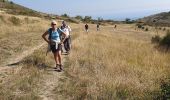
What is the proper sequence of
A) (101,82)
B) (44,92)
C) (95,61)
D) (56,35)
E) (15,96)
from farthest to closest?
(95,61) → (56,35) → (101,82) → (44,92) → (15,96)

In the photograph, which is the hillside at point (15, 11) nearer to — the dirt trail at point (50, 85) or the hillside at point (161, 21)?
the hillside at point (161, 21)

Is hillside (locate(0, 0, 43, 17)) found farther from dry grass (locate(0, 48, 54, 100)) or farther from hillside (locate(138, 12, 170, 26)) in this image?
dry grass (locate(0, 48, 54, 100))

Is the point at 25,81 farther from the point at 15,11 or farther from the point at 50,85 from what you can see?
the point at 15,11

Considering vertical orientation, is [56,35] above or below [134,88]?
above

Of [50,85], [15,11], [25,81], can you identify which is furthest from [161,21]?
[25,81]

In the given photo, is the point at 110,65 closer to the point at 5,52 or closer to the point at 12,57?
the point at 12,57

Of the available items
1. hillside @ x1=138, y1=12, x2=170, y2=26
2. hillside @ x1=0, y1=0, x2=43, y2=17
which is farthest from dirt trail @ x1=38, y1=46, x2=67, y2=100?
hillside @ x1=138, y1=12, x2=170, y2=26

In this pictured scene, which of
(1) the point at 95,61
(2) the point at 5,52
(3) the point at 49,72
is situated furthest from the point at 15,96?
(2) the point at 5,52

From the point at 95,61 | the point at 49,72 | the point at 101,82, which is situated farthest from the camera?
the point at 95,61

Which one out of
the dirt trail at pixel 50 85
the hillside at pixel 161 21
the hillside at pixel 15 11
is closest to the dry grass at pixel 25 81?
the dirt trail at pixel 50 85

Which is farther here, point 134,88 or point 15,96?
point 134,88

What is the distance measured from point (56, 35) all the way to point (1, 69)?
2322mm

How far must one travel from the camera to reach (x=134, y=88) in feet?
34.3

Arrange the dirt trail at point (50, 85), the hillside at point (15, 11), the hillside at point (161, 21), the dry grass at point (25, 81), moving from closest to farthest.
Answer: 1. the dry grass at point (25, 81)
2. the dirt trail at point (50, 85)
3. the hillside at point (15, 11)
4. the hillside at point (161, 21)
